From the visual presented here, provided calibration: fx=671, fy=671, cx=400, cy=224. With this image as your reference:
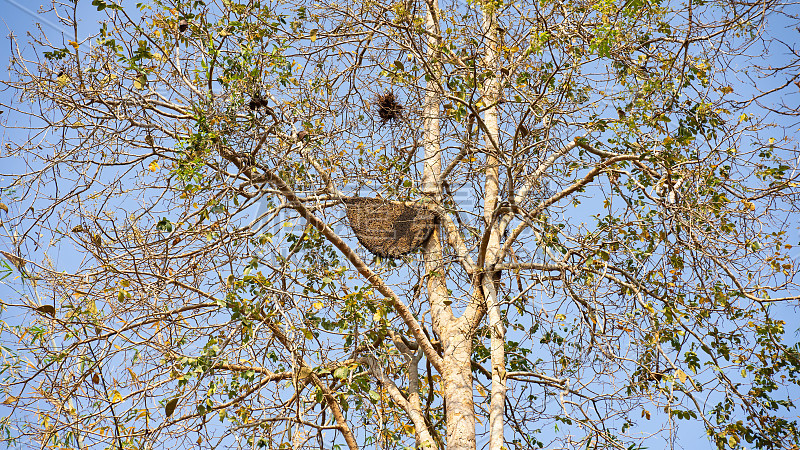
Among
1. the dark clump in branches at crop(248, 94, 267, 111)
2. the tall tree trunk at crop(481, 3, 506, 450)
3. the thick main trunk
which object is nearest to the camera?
the tall tree trunk at crop(481, 3, 506, 450)

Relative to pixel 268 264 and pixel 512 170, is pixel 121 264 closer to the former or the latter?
A: pixel 268 264

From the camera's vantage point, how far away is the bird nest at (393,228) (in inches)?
267

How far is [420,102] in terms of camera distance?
6.36 metres

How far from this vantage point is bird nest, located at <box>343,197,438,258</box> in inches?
267

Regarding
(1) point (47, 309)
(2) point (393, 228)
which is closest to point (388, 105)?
(2) point (393, 228)

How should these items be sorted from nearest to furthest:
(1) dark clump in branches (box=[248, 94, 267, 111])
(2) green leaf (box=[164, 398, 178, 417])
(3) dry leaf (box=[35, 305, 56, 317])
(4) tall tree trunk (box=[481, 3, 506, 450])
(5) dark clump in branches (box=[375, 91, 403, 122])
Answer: (2) green leaf (box=[164, 398, 178, 417]) → (3) dry leaf (box=[35, 305, 56, 317]) → (4) tall tree trunk (box=[481, 3, 506, 450]) → (1) dark clump in branches (box=[248, 94, 267, 111]) → (5) dark clump in branches (box=[375, 91, 403, 122])

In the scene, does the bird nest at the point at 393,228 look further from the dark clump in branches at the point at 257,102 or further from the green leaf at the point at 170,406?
the green leaf at the point at 170,406

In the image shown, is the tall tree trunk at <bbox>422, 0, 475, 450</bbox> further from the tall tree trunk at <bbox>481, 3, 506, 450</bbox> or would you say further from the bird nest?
the tall tree trunk at <bbox>481, 3, 506, 450</bbox>

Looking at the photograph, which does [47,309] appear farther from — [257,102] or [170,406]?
[257,102]

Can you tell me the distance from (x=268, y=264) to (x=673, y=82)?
4.02 meters

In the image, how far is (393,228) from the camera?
22.5ft

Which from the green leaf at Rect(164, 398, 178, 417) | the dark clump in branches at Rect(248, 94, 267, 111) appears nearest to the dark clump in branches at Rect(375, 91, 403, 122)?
the dark clump in branches at Rect(248, 94, 267, 111)

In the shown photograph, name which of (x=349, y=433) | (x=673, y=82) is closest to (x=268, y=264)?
(x=349, y=433)

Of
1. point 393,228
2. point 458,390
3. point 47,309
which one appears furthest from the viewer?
point 393,228
